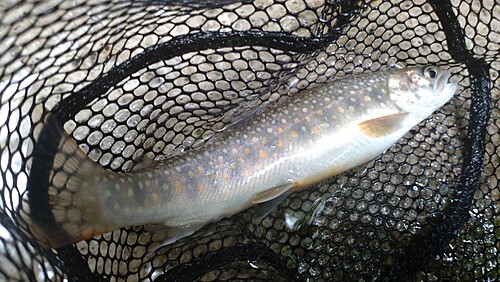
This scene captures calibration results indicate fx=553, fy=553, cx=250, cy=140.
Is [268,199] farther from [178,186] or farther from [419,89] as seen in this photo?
[419,89]

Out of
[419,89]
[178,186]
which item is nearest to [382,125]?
[419,89]

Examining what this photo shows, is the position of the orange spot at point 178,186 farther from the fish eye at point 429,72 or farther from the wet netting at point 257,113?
the fish eye at point 429,72

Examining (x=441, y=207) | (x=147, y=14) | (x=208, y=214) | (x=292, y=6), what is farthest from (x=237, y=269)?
(x=292, y=6)

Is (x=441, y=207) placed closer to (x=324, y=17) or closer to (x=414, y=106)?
(x=414, y=106)

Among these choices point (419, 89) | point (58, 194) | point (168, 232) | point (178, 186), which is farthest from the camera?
point (419, 89)

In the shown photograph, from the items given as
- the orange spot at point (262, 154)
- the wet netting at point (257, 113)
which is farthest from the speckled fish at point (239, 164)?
the wet netting at point (257, 113)

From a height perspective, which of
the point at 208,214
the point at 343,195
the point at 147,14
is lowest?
the point at 343,195
